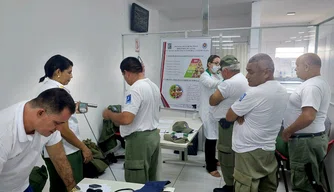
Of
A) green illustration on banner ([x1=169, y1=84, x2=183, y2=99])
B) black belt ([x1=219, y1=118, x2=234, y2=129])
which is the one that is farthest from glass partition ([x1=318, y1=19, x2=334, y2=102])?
green illustration on banner ([x1=169, y1=84, x2=183, y2=99])

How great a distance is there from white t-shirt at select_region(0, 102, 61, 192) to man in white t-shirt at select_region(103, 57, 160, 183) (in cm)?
82

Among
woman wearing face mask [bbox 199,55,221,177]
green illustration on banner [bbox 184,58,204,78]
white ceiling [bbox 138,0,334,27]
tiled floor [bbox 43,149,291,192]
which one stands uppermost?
white ceiling [bbox 138,0,334,27]

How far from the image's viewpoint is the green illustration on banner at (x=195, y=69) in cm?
391

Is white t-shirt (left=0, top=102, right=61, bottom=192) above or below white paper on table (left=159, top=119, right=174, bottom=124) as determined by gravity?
above

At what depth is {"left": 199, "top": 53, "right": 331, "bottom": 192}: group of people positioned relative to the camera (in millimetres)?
1820

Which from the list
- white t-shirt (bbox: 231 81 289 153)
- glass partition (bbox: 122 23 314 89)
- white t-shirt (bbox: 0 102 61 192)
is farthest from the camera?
glass partition (bbox: 122 23 314 89)

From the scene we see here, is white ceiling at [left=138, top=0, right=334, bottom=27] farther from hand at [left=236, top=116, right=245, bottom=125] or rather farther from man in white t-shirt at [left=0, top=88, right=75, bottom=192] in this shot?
man in white t-shirt at [left=0, top=88, right=75, bottom=192]

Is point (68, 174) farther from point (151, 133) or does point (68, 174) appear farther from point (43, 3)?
point (43, 3)

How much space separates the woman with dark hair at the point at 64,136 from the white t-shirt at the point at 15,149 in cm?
54

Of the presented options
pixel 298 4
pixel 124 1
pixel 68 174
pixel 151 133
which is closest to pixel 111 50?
pixel 124 1

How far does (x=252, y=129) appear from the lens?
185 centimetres

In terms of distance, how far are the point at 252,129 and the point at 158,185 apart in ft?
2.72

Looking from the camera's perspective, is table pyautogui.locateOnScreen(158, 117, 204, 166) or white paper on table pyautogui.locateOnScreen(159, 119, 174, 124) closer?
table pyautogui.locateOnScreen(158, 117, 204, 166)

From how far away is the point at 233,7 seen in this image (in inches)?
205
